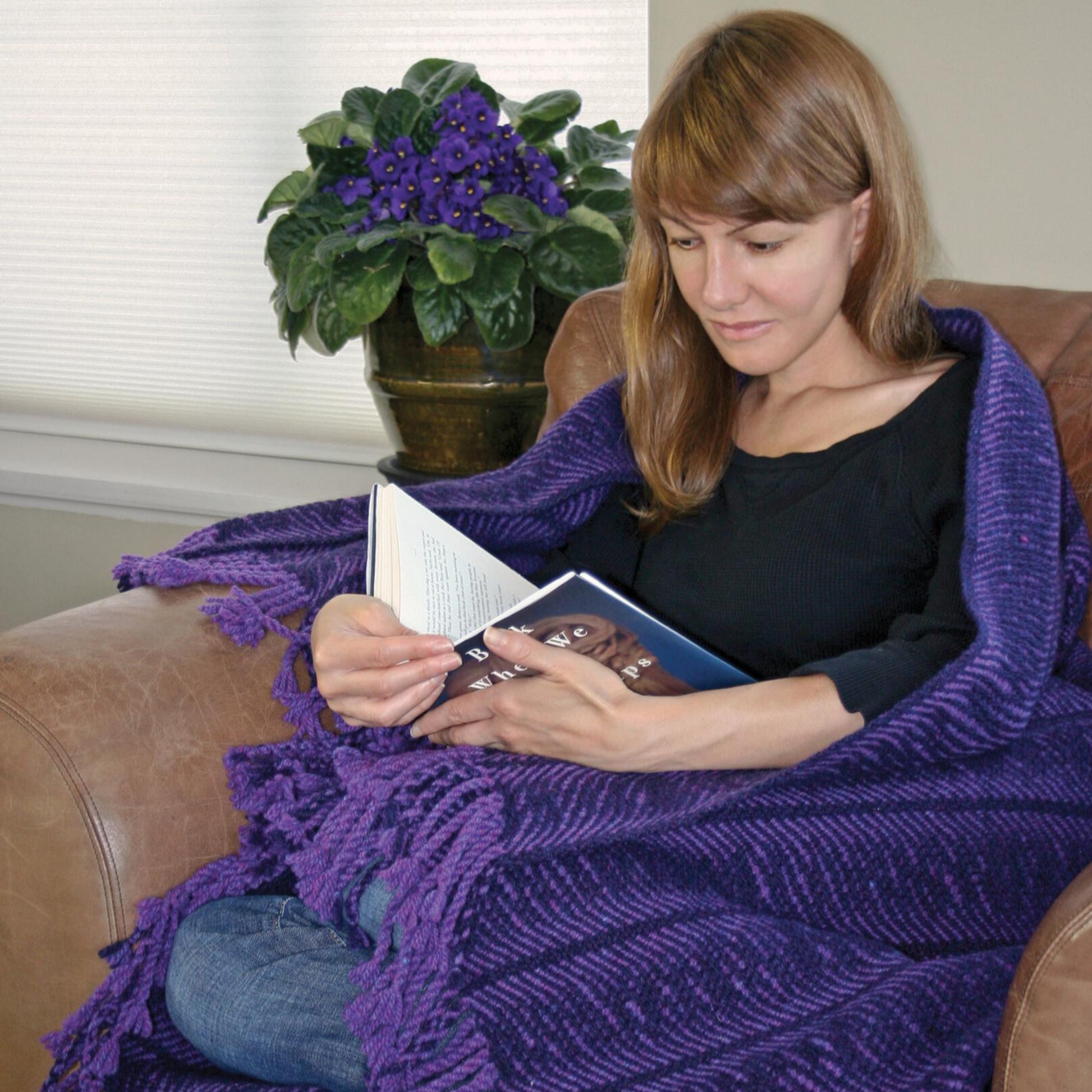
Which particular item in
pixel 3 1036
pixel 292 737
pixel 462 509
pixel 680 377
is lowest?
pixel 3 1036

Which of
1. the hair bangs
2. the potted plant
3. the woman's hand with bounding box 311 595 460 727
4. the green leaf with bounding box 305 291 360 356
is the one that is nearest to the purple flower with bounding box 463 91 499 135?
the potted plant

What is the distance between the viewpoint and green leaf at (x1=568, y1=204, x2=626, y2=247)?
1746mm

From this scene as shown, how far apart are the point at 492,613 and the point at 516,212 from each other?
765 mm

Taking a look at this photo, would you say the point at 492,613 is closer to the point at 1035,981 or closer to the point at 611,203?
the point at 1035,981

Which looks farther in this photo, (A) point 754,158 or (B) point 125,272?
(B) point 125,272

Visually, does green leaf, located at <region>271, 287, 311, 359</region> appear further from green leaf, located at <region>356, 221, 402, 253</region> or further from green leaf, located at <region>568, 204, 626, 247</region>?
green leaf, located at <region>568, 204, 626, 247</region>

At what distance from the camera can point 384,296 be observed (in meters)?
1.73

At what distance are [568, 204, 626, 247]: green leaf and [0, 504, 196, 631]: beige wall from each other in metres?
1.23

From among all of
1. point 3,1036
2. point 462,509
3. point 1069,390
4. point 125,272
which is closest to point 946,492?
point 1069,390

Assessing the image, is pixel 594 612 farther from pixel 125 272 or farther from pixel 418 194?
pixel 125 272

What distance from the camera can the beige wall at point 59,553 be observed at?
2.68 meters

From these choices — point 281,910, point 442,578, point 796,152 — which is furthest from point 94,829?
point 796,152

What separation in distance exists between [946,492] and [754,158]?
312 millimetres

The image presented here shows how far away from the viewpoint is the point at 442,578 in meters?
1.08
